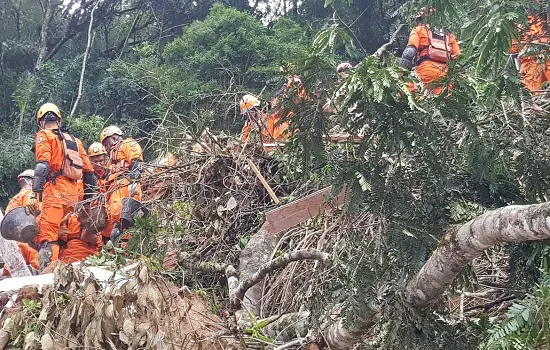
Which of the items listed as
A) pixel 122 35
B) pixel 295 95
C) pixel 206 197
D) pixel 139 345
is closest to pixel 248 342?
pixel 139 345

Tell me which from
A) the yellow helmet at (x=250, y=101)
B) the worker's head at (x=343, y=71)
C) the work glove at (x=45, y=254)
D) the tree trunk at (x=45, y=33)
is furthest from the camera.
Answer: the tree trunk at (x=45, y=33)

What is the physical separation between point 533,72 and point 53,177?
4.67m

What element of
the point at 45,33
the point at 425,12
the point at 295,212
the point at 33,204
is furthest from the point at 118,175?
the point at 45,33

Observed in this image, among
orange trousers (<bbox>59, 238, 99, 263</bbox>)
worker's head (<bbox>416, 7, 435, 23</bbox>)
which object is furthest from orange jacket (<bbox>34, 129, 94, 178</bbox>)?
worker's head (<bbox>416, 7, 435, 23</bbox>)

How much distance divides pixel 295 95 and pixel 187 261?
2494 mm

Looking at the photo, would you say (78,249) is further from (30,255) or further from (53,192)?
(53,192)

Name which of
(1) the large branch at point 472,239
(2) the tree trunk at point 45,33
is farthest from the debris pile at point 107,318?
(2) the tree trunk at point 45,33

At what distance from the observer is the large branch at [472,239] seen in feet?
7.34

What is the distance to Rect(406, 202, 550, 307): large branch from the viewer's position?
2.24 metres

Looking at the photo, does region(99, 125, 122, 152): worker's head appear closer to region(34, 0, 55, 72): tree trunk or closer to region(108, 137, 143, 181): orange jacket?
region(108, 137, 143, 181): orange jacket

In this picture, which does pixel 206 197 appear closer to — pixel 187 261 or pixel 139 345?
pixel 187 261

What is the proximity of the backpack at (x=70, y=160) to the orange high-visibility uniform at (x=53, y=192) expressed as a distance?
0.03 metres

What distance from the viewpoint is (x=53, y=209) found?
671 centimetres

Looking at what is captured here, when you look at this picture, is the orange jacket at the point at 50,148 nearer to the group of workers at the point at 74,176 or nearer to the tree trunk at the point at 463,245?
the group of workers at the point at 74,176
